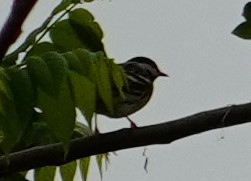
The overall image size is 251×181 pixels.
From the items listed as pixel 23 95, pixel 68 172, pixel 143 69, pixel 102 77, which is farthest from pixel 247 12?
pixel 143 69

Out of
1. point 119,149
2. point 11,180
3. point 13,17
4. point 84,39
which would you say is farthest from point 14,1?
point 84,39

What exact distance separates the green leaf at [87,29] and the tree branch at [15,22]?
0.50 metres

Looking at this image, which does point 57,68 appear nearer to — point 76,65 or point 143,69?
point 76,65

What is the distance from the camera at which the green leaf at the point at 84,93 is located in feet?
3.33

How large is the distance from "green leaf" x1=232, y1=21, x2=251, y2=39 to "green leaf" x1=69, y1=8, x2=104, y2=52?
1.15 ft

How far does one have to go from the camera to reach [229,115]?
37.7 inches

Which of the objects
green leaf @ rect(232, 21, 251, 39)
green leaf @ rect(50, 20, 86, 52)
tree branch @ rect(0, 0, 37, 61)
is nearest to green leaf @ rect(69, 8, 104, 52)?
green leaf @ rect(50, 20, 86, 52)

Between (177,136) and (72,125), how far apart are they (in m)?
0.16

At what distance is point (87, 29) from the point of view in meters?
1.33

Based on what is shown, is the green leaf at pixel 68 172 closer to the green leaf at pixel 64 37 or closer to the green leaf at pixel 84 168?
the green leaf at pixel 84 168

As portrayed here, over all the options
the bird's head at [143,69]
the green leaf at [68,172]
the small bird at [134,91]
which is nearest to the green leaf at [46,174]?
the green leaf at [68,172]

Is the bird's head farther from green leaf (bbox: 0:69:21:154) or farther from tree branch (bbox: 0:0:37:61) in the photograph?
tree branch (bbox: 0:0:37:61)

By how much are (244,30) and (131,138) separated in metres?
0.25

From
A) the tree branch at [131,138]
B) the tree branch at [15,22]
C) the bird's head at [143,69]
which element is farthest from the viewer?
the bird's head at [143,69]
